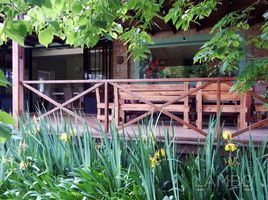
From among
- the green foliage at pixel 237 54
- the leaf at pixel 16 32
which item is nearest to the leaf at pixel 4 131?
the leaf at pixel 16 32

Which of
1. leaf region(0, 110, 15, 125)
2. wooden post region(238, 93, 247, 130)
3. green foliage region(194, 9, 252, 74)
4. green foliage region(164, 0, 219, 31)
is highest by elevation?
green foliage region(164, 0, 219, 31)

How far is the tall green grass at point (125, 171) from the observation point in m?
1.68

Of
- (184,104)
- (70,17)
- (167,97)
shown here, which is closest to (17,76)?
(167,97)

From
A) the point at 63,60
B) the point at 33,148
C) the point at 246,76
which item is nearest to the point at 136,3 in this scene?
the point at 246,76

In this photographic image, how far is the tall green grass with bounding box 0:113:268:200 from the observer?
5.52 ft

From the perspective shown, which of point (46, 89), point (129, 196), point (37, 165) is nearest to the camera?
point (129, 196)

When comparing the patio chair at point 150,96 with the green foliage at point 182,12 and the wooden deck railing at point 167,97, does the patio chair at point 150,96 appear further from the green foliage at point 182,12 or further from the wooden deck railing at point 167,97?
the green foliage at point 182,12

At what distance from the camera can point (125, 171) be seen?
7.05ft

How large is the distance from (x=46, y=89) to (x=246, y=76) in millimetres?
10584

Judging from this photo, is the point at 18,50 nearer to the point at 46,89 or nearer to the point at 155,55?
the point at 155,55

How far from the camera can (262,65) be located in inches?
74.3

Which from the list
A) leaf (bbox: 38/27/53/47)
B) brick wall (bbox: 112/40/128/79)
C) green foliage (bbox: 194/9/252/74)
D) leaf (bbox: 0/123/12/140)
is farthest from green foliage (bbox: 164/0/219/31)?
brick wall (bbox: 112/40/128/79)

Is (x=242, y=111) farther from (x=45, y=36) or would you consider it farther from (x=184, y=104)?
(x=45, y=36)

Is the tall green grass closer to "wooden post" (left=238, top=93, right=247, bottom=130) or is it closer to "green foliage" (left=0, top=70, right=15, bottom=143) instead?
"green foliage" (left=0, top=70, right=15, bottom=143)
